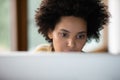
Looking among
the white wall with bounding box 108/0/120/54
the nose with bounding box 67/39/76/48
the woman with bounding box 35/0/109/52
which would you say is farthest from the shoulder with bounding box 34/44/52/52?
the white wall with bounding box 108/0/120/54

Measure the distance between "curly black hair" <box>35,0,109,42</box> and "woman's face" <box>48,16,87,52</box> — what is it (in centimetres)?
2

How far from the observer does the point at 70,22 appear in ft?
4.43

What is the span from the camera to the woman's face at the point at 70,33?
135cm

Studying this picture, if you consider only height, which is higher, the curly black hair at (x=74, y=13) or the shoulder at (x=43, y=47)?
the curly black hair at (x=74, y=13)

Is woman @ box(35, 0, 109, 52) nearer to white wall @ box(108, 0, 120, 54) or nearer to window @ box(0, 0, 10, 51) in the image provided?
white wall @ box(108, 0, 120, 54)

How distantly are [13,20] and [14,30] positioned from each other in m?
0.06

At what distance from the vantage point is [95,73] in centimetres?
138

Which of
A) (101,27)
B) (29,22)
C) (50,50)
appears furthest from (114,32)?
(29,22)

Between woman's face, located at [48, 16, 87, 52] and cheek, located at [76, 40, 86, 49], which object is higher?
woman's face, located at [48, 16, 87, 52]

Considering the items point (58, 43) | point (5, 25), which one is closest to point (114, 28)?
point (58, 43)

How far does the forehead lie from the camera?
4.43ft

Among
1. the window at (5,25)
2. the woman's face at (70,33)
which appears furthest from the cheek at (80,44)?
the window at (5,25)

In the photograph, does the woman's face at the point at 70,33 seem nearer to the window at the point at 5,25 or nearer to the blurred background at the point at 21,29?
the blurred background at the point at 21,29

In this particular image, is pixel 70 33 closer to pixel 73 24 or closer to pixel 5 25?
pixel 73 24
